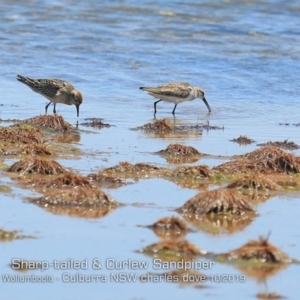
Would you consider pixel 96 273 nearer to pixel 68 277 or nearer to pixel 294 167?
pixel 68 277

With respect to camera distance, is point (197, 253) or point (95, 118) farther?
point (95, 118)

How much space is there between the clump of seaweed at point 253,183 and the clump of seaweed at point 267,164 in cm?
73

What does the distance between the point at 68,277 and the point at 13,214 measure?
1540mm

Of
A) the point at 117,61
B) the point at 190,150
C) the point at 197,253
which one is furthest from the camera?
the point at 117,61

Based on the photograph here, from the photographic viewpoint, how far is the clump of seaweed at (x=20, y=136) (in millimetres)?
10898

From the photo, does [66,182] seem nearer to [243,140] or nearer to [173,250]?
[173,250]

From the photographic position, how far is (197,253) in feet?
21.7

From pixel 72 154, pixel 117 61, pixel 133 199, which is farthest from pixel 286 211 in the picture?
pixel 117 61

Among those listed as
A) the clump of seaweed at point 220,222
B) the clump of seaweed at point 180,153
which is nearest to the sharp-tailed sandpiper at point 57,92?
the clump of seaweed at point 180,153

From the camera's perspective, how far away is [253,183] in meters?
8.88

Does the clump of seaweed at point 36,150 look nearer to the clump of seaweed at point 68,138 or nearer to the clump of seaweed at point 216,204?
the clump of seaweed at point 68,138

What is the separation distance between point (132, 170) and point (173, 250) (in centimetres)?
286

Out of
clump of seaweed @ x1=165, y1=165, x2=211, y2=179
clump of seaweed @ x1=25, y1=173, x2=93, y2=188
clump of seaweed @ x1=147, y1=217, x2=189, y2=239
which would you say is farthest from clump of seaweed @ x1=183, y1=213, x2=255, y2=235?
clump of seaweed @ x1=165, y1=165, x2=211, y2=179

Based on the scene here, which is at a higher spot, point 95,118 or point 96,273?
point 96,273
